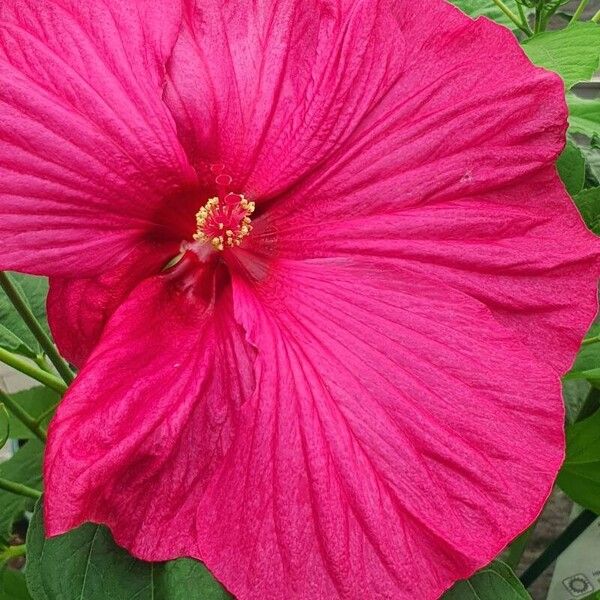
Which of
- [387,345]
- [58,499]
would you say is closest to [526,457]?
[387,345]

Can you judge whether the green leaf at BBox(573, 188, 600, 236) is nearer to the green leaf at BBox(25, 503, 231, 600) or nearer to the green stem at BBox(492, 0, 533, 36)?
the green stem at BBox(492, 0, 533, 36)

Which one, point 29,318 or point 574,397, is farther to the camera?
point 574,397

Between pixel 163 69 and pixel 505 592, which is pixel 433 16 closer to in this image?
pixel 163 69

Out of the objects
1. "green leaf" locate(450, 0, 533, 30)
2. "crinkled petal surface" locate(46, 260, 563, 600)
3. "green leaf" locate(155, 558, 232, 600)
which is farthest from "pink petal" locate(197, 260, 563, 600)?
"green leaf" locate(450, 0, 533, 30)

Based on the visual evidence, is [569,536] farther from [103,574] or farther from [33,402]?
[33,402]

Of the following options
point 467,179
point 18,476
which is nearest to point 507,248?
point 467,179
